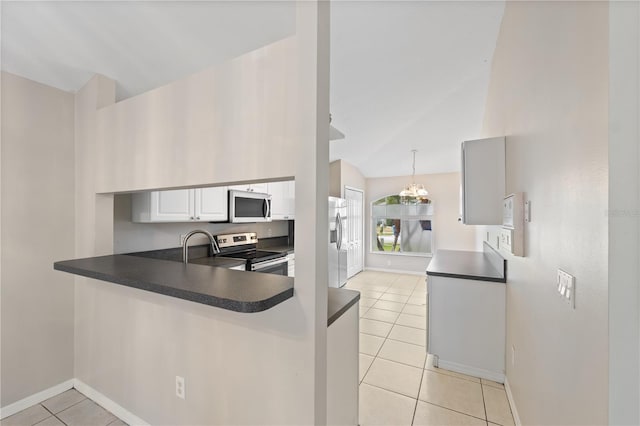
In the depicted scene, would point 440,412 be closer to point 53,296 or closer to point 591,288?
point 591,288

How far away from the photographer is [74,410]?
190 centimetres

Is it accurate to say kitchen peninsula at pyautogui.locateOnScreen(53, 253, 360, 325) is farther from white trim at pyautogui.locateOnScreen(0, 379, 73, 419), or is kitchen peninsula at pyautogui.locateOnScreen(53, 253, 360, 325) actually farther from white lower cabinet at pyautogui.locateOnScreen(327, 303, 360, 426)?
white trim at pyautogui.locateOnScreen(0, 379, 73, 419)

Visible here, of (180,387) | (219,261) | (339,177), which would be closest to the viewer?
(180,387)

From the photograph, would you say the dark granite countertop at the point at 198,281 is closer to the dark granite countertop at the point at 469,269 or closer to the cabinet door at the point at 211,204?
the cabinet door at the point at 211,204

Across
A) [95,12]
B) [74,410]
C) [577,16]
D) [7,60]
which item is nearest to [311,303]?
[577,16]

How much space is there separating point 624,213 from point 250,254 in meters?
3.14

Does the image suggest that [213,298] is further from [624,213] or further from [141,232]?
[141,232]

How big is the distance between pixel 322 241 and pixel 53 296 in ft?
7.96

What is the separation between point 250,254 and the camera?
3.27 metres

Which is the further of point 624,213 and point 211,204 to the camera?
point 211,204

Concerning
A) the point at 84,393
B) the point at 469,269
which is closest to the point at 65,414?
the point at 84,393

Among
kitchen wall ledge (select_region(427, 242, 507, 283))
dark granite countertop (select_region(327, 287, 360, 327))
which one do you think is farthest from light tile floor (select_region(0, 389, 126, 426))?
kitchen wall ledge (select_region(427, 242, 507, 283))

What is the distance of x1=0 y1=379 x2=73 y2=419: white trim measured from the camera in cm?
185

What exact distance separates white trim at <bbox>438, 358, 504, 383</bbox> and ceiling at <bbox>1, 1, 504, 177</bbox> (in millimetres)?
2937
